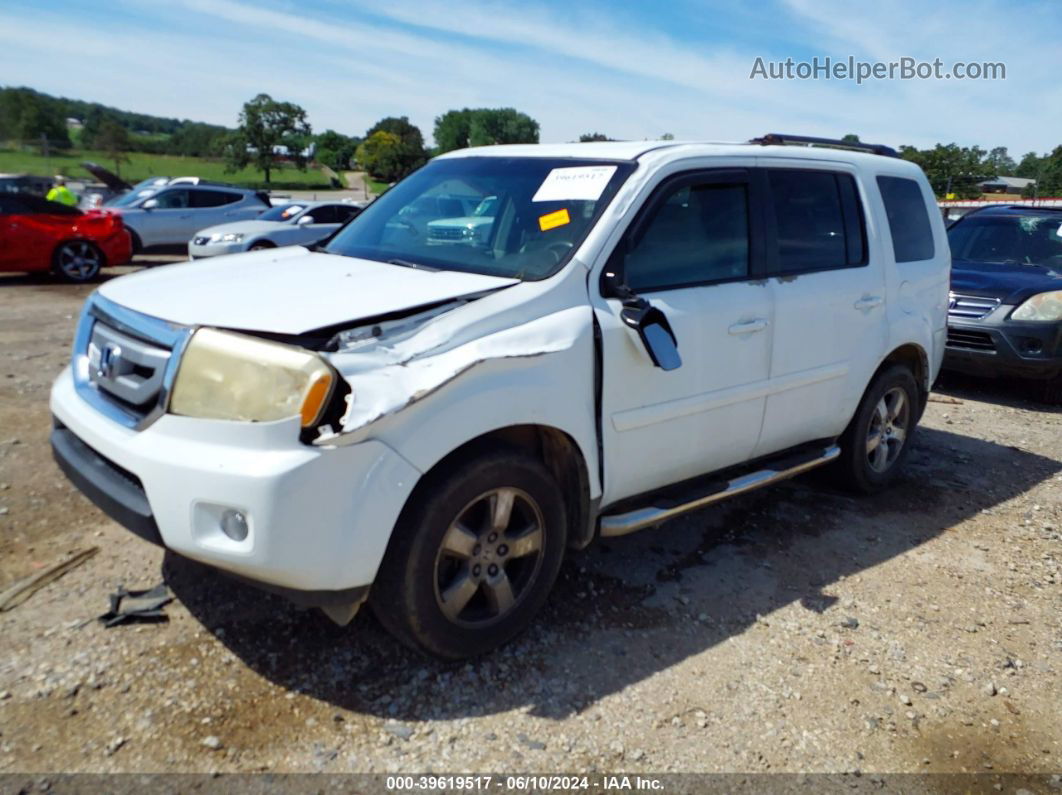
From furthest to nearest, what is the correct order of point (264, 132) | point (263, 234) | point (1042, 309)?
point (264, 132), point (263, 234), point (1042, 309)

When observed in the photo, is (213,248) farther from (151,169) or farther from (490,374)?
(151,169)

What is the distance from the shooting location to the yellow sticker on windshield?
3.42 meters

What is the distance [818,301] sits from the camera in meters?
4.11

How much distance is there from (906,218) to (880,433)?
1.26 meters

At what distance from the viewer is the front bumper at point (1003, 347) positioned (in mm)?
7137

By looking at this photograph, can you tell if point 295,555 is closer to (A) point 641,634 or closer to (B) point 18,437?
(A) point 641,634

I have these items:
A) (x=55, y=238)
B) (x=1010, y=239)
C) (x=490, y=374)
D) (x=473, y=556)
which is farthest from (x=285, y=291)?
(x=55, y=238)

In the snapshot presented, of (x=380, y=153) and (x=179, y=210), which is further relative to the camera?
(x=380, y=153)

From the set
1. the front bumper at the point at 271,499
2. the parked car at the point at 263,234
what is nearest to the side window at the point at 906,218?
the front bumper at the point at 271,499

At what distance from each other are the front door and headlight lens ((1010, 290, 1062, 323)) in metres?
4.61

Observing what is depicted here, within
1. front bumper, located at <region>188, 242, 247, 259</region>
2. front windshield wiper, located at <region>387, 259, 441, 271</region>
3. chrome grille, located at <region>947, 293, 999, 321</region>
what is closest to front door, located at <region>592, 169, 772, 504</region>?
front windshield wiper, located at <region>387, 259, 441, 271</region>

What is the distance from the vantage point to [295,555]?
8.22 feet

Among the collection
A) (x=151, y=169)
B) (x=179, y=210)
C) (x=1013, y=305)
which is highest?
(x=1013, y=305)

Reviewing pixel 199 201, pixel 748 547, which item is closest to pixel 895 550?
pixel 748 547
